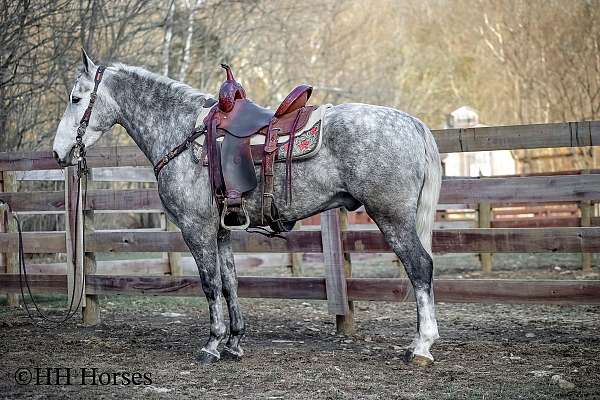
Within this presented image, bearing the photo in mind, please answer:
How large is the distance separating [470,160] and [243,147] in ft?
91.6

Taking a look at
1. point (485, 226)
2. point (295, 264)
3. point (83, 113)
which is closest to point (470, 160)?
point (485, 226)

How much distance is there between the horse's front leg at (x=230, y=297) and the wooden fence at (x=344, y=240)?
2.73 feet

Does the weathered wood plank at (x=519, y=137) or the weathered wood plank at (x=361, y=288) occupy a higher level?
the weathered wood plank at (x=519, y=137)

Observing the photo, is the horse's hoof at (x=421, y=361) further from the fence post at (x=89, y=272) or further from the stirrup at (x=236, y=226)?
the fence post at (x=89, y=272)

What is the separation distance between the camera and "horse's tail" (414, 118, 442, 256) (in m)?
5.48

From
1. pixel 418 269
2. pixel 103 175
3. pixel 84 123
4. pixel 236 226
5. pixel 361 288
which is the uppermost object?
pixel 84 123

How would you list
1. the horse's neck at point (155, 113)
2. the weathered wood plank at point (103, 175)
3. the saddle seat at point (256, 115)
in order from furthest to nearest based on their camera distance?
the weathered wood plank at point (103, 175) → the horse's neck at point (155, 113) → the saddle seat at point (256, 115)

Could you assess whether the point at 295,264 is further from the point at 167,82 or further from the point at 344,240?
the point at 167,82

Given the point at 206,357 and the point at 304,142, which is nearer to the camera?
the point at 304,142

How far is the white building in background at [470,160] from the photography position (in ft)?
98.4

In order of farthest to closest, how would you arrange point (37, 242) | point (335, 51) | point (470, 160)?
1. point (470, 160)
2. point (335, 51)
3. point (37, 242)

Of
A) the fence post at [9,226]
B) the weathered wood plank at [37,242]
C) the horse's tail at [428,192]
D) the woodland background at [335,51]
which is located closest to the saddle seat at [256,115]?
the horse's tail at [428,192]

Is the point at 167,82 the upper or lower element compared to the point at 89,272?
upper

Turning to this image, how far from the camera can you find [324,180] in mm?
5520
